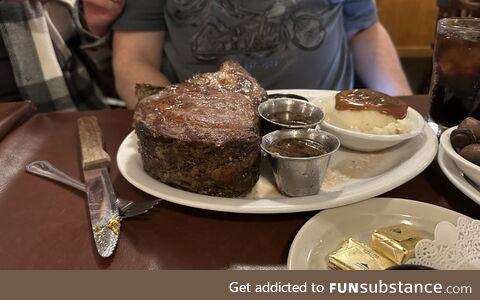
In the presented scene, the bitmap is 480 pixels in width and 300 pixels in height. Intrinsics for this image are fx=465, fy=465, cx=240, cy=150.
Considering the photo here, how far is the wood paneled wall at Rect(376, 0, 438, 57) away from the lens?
4.87m

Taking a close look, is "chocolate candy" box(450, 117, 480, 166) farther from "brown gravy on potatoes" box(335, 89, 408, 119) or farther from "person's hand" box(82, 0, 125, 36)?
"person's hand" box(82, 0, 125, 36)

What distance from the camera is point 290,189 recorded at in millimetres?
A: 1106

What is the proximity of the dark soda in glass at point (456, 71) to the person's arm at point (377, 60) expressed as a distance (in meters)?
0.71

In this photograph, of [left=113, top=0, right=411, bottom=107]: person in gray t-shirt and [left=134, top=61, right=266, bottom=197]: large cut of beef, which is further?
[left=113, top=0, right=411, bottom=107]: person in gray t-shirt

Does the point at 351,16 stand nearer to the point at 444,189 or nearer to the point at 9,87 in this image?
the point at 444,189

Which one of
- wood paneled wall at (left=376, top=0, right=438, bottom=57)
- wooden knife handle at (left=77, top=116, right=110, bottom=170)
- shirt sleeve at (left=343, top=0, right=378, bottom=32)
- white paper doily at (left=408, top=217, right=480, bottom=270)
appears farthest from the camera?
wood paneled wall at (left=376, top=0, right=438, bottom=57)

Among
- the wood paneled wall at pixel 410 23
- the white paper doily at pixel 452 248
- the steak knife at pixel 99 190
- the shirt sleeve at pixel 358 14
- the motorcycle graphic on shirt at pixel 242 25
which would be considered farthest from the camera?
the wood paneled wall at pixel 410 23

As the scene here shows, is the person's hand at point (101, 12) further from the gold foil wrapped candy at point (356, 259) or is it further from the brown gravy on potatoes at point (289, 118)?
the gold foil wrapped candy at point (356, 259)

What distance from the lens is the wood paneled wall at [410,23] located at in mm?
4872

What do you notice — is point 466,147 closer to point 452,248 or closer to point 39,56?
point 452,248

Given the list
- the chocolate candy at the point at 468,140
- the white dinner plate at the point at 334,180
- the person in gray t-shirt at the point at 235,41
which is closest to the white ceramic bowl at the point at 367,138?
the white dinner plate at the point at 334,180

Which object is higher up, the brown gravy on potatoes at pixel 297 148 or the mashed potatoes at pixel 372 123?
the brown gravy on potatoes at pixel 297 148

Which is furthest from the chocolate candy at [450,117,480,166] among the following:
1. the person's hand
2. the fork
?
the person's hand

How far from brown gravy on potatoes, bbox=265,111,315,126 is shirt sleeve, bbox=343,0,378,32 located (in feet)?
3.25
